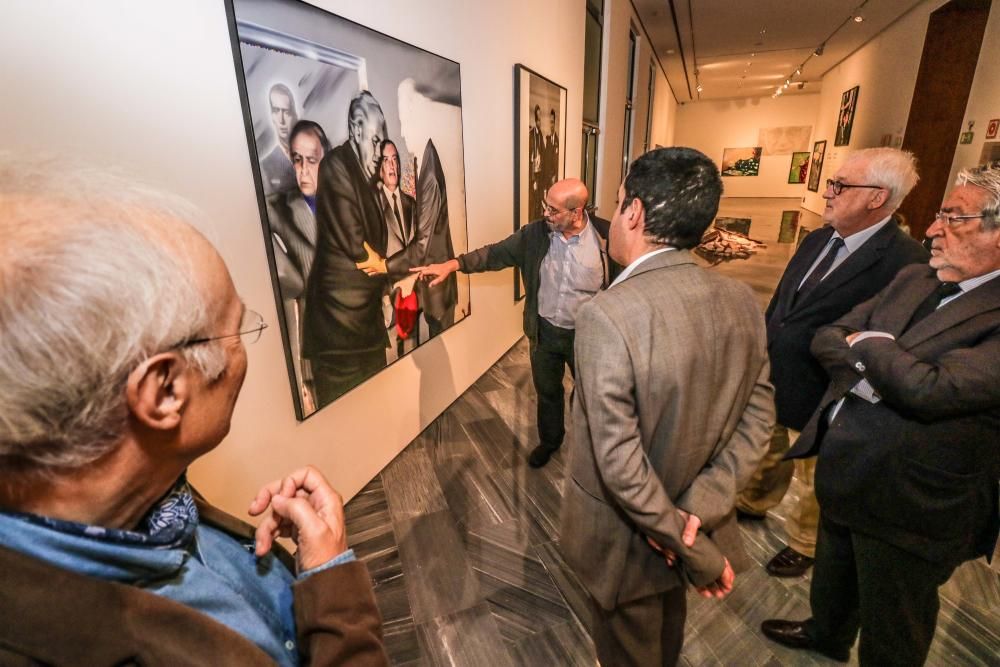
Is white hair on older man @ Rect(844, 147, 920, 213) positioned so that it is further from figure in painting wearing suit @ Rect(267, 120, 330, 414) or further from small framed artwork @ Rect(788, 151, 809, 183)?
small framed artwork @ Rect(788, 151, 809, 183)

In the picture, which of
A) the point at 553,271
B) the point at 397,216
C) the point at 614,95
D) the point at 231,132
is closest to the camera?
the point at 231,132

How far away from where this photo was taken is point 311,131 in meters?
1.87

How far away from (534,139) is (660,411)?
3.48 metres

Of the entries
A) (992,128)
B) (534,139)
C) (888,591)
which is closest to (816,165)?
(992,128)

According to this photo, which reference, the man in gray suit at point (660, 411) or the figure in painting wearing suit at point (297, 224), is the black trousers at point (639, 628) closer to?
the man in gray suit at point (660, 411)

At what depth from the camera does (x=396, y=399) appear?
2.82 meters

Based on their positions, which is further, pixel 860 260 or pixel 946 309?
pixel 860 260

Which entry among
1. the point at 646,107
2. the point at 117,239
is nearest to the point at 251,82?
the point at 117,239

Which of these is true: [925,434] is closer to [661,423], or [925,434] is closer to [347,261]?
[661,423]

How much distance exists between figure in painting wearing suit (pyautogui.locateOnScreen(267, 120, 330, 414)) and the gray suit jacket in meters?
1.33

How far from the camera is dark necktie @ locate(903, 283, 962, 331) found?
1274 mm

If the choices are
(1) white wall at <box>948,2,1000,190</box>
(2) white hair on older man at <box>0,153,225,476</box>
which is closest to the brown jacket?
(2) white hair on older man at <box>0,153,225,476</box>

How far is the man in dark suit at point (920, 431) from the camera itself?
46.0 inches

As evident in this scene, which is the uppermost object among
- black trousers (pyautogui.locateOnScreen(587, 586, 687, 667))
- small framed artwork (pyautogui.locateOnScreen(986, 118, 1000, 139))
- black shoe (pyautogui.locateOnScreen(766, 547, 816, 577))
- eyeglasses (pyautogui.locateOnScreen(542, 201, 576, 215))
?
small framed artwork (pyautogui.locateOnScreen(986, 118, 1000, 139))
